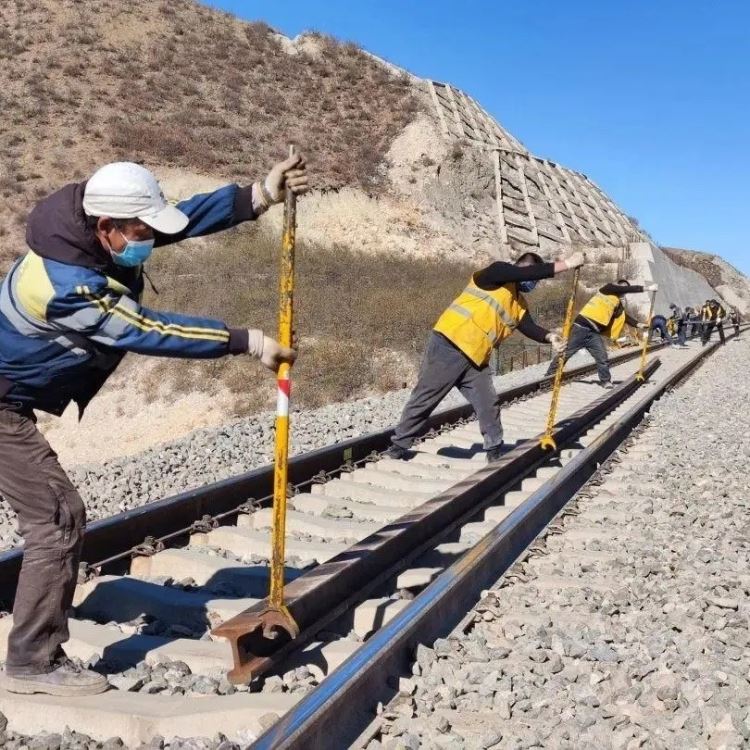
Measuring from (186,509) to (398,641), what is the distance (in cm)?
256

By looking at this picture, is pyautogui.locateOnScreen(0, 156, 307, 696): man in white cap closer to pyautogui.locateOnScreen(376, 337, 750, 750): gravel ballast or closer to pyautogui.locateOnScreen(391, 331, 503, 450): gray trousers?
pyautogui.locateOnScreen(376, 337, 750, 750): gravel ballast

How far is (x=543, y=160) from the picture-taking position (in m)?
55.2

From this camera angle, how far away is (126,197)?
121 inches

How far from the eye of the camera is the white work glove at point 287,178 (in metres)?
3.64

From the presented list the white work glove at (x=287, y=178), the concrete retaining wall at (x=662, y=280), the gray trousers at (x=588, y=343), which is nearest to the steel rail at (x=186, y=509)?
the white work glove at (x=287, y=178)

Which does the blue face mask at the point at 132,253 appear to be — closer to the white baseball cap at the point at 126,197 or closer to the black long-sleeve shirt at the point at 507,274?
the white baseball cap at the point at 126,197

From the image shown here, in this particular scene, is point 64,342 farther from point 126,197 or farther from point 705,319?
point 705,319

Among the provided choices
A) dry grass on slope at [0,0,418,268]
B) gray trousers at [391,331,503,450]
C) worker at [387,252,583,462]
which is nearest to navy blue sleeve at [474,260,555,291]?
worker at [387,252,583,462]

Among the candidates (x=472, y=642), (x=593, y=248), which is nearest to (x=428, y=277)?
(x=593, y=248)

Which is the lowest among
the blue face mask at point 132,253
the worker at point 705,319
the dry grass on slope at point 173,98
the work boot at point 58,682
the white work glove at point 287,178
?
the work boot at point 58,682

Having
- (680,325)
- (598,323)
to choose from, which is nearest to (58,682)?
(598,323)

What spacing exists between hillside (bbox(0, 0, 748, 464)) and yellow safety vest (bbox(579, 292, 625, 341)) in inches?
234

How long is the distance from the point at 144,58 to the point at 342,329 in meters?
31.6

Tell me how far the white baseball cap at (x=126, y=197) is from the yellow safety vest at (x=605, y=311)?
1239cm
